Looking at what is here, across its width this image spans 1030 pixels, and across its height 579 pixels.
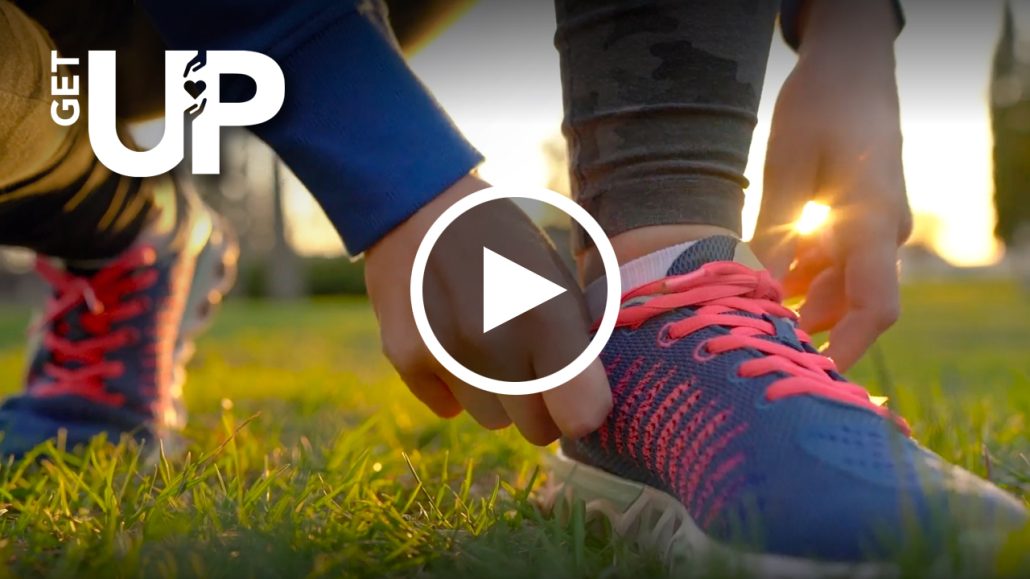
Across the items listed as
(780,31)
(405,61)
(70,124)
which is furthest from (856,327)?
(70,124)

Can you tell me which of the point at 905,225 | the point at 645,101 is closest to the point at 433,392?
the point at 645,101

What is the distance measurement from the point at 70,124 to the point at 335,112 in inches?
28.5

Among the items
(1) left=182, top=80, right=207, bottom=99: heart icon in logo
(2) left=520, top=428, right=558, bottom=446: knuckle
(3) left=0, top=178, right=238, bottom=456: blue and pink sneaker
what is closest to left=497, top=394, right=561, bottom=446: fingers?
(2) left=520, top=428, right=558, bottom=446: knuckle

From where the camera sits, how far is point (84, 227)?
171 centimetres

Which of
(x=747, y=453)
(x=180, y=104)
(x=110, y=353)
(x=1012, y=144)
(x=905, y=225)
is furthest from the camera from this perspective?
(x=1012, y=144)

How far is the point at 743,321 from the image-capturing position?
115 cm

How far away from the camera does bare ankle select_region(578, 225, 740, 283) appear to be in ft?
4.09

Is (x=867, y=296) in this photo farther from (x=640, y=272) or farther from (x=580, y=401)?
(x=580, y=401)

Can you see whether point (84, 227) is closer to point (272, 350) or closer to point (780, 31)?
point (780, 31)

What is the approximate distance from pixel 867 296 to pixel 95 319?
5.11 feet

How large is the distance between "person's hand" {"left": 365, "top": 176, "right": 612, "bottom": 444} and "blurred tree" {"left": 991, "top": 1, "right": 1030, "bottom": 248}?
93.2 ft

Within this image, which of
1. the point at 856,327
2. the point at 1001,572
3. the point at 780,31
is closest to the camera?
the point at 1001,572

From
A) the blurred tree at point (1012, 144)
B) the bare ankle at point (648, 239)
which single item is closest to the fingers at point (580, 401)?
the bare ankle at point (648, 239)

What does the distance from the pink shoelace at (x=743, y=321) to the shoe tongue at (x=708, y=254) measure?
0.02 meters
